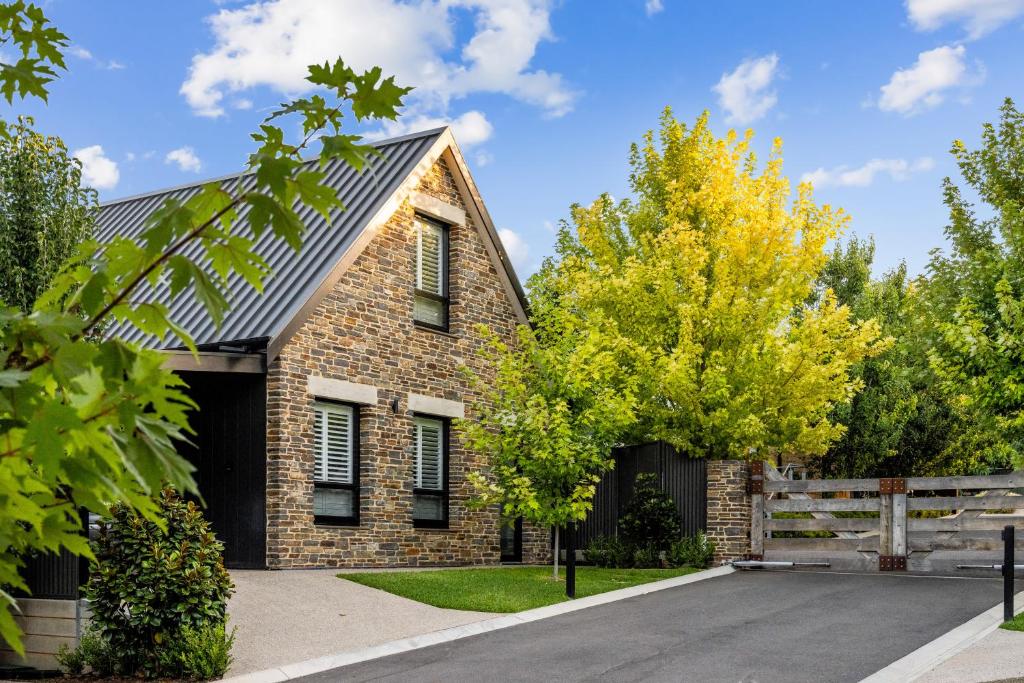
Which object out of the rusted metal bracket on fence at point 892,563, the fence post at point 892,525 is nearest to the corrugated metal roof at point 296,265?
the fence post at point 892,525

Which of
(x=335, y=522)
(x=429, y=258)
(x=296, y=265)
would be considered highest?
(x=429, y=258)

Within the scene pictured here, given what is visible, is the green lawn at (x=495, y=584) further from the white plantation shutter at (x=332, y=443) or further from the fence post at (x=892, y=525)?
the fence post at (x=892, y=525)

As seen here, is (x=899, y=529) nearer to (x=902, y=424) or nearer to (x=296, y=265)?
(x=902, y=424)

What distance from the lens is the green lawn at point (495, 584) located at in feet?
52.2

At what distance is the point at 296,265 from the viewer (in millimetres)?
19812

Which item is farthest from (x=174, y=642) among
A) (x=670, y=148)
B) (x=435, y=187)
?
(x=670, y=148)

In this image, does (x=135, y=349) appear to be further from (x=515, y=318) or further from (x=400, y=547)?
(x=515, y=318)

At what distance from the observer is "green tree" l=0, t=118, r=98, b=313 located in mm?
13188

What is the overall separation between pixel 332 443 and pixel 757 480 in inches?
316

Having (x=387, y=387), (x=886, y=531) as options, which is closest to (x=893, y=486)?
(x=886, y=531)

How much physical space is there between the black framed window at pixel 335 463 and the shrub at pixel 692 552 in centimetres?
593

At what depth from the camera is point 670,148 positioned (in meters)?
25.5

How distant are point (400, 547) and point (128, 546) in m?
9.01

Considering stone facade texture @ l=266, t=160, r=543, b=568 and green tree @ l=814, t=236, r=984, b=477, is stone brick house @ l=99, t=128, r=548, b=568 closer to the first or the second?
stone facade texture @ l=266, t=160, r=543, b=568
